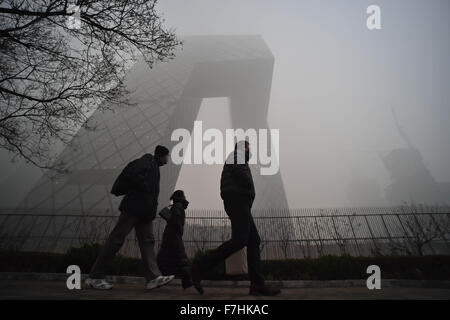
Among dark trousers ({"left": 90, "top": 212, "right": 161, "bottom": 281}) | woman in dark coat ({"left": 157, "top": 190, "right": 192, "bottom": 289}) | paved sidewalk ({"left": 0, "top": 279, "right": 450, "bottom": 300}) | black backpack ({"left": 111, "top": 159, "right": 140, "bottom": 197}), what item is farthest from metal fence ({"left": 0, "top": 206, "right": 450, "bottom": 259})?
black backpack ({"left": 111, "top": 159, "right": 140, "bottom": 197})

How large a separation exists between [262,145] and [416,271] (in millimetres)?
36820

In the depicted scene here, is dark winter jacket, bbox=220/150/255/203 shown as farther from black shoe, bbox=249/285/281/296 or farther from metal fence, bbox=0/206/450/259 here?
metal fence, bbox=0/206/450/259

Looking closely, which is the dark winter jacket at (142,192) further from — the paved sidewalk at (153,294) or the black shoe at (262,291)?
the black shoe at (262,291)

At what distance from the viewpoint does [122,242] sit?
9.20 ft

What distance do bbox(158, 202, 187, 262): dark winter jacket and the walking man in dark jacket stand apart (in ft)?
3.20

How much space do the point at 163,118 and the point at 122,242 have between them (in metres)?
21.1

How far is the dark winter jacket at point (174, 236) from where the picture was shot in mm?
3473

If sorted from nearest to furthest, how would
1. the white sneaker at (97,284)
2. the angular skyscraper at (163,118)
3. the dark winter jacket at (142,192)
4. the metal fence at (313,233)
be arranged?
the white sneaker at (97,284) → the dark winter jacket at (142,192) → the metal fence at (313,233) → the angular skyscraper at (163,118)

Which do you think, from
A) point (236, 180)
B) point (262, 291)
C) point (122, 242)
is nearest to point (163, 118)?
point (122, 242)

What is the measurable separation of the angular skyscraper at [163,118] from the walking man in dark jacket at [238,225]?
396 centimetres

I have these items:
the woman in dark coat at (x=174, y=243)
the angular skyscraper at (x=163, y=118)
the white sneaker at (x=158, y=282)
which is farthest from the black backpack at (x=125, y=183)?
the angular skyscraper at (x=163, y=118)
